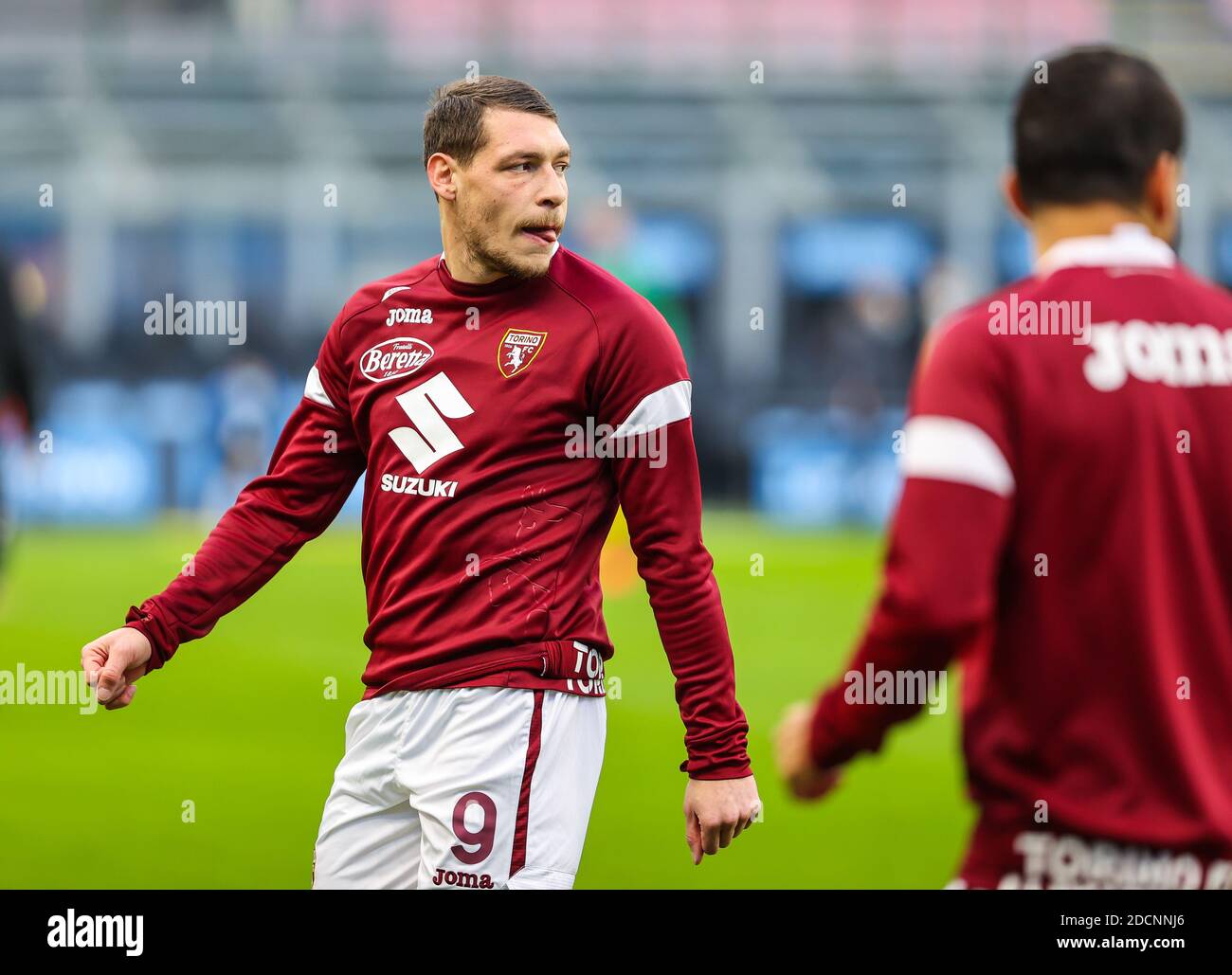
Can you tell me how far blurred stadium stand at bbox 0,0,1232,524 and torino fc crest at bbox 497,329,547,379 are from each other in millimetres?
16309

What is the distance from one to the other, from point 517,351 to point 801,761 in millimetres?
1209

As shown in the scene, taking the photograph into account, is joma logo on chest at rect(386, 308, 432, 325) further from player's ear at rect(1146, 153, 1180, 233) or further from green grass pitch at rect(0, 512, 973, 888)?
green grass pitch at rect(0, 512, 973, 888)

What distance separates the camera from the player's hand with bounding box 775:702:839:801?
2.57m

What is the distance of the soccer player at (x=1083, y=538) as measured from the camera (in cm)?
239

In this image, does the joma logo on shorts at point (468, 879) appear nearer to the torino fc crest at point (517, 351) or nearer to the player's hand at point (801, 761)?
the player's hand at point (801, 761)

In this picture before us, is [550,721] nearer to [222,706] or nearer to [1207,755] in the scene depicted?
[1207,755]

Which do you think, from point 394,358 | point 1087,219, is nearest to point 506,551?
point 394,358

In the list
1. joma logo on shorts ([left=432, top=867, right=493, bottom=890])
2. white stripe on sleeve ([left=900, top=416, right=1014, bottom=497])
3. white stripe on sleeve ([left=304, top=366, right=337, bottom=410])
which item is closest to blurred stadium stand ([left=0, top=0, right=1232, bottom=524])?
white stripe on sleeve ([left=304, top=366, right=337, bottom=410])

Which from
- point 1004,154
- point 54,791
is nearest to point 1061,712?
point 54,791

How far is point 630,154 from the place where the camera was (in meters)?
24.2

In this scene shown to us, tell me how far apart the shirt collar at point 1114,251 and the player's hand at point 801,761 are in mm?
741

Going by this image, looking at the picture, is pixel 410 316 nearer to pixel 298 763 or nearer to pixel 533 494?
pixel 533 494

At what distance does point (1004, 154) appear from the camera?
24.7 m

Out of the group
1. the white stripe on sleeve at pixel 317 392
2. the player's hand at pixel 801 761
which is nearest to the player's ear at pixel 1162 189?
the player's hand at pixel 801 761
